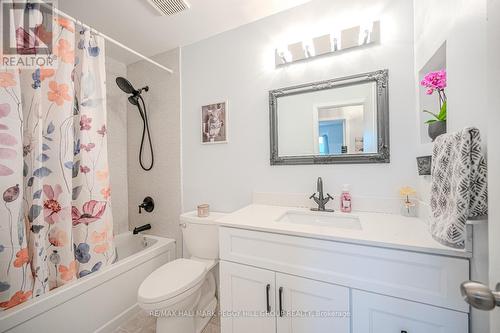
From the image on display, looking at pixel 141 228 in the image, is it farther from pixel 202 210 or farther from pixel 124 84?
pixel 124 84

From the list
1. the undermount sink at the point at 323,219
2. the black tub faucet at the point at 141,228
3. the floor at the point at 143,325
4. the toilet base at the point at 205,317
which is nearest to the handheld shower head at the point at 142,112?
the black tub faucet at the point at 141,228

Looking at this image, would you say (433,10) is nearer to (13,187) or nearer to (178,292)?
(178,292)

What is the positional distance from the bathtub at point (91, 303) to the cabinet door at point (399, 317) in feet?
4.86

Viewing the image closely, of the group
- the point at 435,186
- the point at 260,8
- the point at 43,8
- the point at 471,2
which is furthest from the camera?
the point at 260,8

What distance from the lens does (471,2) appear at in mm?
654

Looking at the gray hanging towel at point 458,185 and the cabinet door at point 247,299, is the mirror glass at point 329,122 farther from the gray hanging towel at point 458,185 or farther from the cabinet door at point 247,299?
the cabinet door at point 247,299

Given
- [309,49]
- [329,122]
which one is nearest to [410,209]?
[329,122]

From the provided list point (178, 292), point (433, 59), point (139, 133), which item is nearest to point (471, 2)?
point (433, 59)

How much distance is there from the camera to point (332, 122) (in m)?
1.32

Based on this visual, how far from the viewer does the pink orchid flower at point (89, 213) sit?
48.9 inches

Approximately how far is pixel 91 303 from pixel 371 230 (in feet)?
5.57

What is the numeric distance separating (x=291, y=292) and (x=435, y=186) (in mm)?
763

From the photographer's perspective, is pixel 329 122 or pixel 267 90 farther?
pixel 267 90

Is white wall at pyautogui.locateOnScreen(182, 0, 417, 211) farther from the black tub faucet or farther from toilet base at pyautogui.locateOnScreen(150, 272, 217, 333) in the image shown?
toilet base at pyautogui.locateOnScreen(150, 272, 217, 333)
